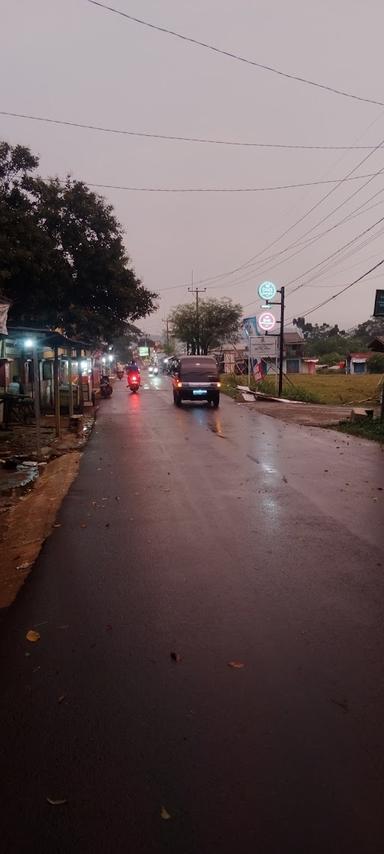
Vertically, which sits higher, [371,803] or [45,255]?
[45,255]

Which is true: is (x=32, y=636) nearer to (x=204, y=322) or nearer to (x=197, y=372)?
(x=197, y=372)

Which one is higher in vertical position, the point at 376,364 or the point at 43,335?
the point at 43,335

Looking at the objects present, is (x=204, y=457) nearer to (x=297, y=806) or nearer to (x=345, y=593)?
(x=345, y=593)

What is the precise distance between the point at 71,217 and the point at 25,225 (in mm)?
6321

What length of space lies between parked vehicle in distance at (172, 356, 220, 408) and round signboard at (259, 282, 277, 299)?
14387mm

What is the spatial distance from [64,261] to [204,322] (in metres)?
58.4

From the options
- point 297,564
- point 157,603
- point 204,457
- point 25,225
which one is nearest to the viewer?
point 157,603

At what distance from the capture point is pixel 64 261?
30109 millimetres

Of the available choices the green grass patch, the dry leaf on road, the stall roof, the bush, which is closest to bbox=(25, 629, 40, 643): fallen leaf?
the dry leaf on road

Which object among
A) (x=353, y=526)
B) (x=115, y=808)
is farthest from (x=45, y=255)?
(x=115, y=808)

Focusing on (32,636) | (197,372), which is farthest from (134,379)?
(32,636)

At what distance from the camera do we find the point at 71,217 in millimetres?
31219

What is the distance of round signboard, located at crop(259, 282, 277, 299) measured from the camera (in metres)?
41.7

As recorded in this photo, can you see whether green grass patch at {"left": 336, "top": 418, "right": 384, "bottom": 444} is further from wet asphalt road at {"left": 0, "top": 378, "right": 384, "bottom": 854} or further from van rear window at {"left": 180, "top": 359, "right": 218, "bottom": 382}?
van rear window at {"left": 180, "top": 359, "right": 218, "bottom": 382}
